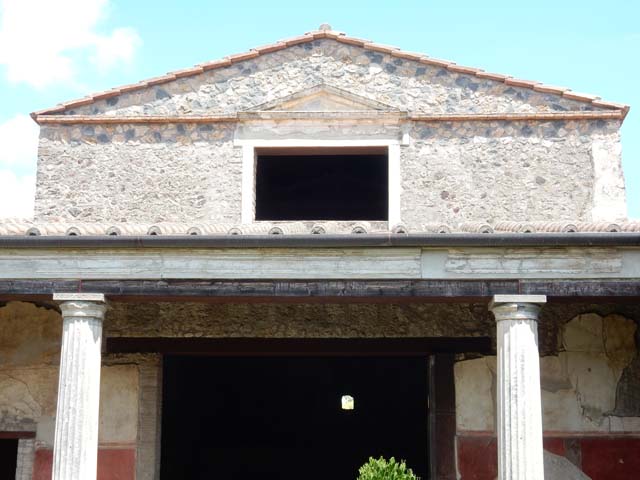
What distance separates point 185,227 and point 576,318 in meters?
3.90

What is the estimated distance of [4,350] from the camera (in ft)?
→ 28.8

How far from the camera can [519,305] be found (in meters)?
6.69

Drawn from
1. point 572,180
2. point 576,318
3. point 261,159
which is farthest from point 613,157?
point 261,159

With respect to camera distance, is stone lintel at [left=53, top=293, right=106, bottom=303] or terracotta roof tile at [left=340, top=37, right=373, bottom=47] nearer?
stone lintel at [left=53, top=293, right=106, bottom=303]

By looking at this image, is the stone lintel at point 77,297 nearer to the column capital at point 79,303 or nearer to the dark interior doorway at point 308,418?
the column capital at point 79,303

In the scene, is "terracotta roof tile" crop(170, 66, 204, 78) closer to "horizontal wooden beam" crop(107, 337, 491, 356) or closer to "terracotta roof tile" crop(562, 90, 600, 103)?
"horizontal wooden beam" crop(107, 337, 491, 356)

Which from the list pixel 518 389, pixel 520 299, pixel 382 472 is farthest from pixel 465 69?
pixel 382 472

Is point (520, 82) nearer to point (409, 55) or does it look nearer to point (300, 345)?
point (409, 55)

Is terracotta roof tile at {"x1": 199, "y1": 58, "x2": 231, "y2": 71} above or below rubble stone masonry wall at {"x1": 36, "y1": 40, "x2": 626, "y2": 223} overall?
above

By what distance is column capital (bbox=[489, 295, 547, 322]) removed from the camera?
6.68m

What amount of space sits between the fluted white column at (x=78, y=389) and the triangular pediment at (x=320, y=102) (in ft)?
11.8

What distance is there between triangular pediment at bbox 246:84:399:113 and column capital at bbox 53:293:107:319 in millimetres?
3514

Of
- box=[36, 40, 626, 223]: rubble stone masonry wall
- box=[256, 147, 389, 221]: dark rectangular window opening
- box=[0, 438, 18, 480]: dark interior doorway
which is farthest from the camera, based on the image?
box=[256, 147, 389, 221]: dark rectangular window opening

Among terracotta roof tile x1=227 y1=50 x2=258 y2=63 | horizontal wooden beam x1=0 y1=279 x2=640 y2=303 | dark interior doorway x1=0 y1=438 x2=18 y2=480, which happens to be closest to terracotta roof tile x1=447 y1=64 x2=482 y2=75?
terracotta roof tile x1=227 y1=50 x2=258 y2=63
